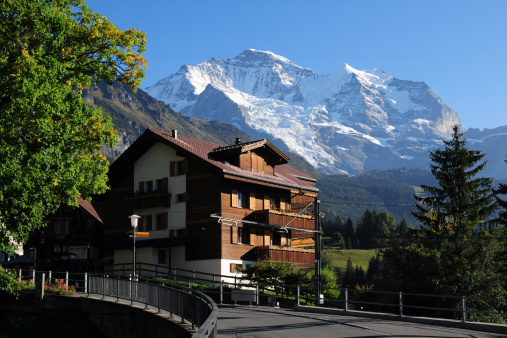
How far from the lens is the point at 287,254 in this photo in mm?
49875

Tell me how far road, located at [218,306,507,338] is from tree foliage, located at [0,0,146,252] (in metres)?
7.76

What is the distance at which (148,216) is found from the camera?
174 ft

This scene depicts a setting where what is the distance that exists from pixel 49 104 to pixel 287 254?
3027cm

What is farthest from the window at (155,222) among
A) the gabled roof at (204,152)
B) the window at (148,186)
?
the gabled roof at (204,152)

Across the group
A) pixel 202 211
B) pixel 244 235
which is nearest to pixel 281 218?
pixel 244 235

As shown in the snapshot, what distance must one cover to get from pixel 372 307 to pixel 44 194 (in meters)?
27.6

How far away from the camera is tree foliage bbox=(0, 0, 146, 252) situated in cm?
2183

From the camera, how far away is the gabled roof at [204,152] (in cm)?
4847

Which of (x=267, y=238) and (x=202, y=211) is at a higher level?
(x=202, y=211)

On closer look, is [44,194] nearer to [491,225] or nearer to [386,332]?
[386,332]

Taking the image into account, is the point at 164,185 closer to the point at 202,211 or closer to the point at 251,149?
the point at 202,211

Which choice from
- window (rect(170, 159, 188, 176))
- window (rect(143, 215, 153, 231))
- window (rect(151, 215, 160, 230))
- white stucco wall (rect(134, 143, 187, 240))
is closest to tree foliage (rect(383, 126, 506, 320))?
white stucco wall (rect(134, 143, 187, 240))

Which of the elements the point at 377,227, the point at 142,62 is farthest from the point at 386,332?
the point at 377,227

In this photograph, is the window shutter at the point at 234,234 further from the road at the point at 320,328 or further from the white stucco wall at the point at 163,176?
the road at the point at 320,328
